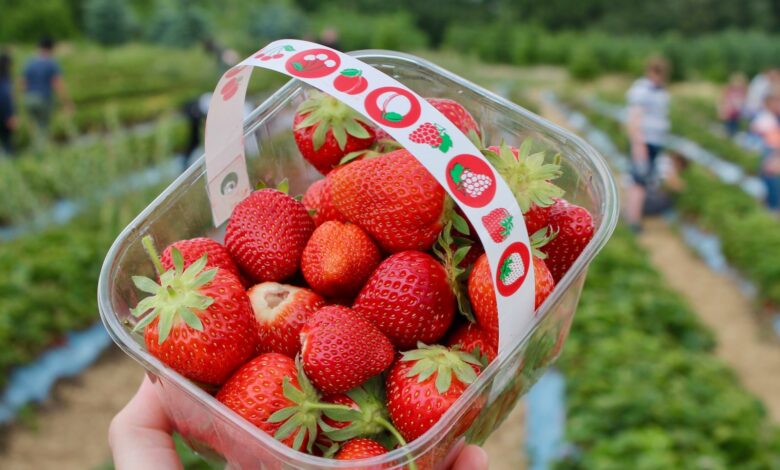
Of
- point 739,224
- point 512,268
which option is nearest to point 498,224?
point 512,268

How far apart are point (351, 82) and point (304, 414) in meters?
0.42

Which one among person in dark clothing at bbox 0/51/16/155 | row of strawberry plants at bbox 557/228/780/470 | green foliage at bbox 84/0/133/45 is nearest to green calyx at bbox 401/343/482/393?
row of strawberry plants at bbox 557/228/780/470

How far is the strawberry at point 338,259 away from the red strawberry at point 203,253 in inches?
4.4

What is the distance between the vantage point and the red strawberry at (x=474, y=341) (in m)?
1.05

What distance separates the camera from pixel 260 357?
103cm

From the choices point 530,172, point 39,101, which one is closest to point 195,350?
point 530,172

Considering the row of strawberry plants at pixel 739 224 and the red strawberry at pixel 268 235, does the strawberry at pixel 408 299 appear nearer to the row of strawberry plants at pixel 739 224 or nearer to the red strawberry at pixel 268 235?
the red strawberry at pixel 268 235

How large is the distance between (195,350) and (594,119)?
13.5 metres

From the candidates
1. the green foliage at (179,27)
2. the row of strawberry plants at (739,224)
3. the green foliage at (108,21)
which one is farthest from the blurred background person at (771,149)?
the green foliage at (108,21)

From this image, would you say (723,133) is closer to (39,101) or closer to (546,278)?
(39,101)

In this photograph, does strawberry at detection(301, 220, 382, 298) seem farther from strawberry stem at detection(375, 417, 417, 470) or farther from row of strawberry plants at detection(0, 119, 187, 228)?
row of strawberry plants at detection(0, 119, 187, 228)

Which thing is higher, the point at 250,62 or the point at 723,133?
the point at 250,62

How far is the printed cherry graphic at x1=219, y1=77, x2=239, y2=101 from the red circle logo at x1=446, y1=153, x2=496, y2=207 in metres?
0.42

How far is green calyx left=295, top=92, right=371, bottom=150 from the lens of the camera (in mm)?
1197
